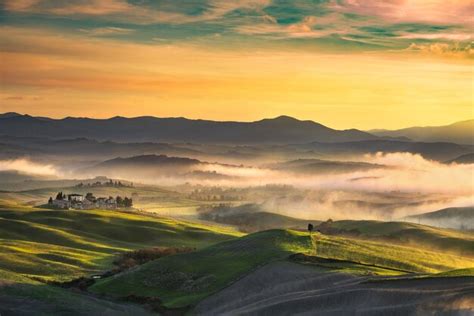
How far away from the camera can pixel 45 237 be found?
18312 cm

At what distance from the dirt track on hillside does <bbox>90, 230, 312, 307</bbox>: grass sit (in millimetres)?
4812

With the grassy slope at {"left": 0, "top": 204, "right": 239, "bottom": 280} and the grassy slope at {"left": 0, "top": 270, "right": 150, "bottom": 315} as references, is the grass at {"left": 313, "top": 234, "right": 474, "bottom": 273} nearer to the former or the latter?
the grassy slope at {"left": 0, "top": 270, "right": 150, "bottom": 315}

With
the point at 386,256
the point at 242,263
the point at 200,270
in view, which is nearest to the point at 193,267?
the point at 200,270

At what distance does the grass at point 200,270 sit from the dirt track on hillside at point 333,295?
481 cm

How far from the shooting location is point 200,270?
361 ft

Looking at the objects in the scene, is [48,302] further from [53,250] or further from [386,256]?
[53,250]

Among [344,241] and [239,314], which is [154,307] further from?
[344,241]

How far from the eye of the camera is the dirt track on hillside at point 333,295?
7431 cm

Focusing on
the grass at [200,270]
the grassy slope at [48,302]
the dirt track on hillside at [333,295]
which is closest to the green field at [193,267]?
the grass at [200,270]

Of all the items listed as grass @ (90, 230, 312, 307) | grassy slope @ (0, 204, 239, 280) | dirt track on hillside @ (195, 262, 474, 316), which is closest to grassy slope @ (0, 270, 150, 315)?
grass @ (90, 230, 312, 307)

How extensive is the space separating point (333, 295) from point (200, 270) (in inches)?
1254

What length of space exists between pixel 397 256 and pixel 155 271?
34434mm

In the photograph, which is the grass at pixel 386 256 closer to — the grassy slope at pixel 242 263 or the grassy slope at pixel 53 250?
the grassy slope at pixel 242 263

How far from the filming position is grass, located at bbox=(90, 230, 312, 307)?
10119cm
